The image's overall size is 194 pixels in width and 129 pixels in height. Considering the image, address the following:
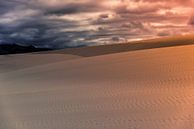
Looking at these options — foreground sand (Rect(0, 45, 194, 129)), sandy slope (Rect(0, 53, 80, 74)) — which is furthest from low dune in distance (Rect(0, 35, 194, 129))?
sandy slope (Rect(0, 53, 80, 74))

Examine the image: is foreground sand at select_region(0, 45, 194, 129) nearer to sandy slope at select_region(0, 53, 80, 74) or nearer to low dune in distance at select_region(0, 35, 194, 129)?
low dune in distance at select_region(0, 35, 194, 129)

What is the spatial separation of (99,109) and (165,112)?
4.15ft

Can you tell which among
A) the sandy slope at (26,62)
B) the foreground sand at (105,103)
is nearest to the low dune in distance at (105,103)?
the foreground sand at (105,103)

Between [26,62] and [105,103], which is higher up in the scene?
[26,62]

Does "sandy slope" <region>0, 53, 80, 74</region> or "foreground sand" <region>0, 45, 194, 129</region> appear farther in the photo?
"sandy slope" <region>0, 53, 80, 74</region>

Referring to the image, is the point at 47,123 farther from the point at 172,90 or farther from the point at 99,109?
the point at 172,90

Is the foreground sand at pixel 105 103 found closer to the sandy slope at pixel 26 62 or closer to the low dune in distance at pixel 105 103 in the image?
the low dune in distance at pixel 105 103

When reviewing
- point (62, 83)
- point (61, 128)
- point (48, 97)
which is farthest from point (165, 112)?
point (62, 83)

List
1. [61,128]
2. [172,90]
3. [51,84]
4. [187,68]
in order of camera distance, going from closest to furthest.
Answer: [61,128]
[172,90]
[51,84]
[187,68]

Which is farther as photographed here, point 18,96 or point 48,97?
point 18,96

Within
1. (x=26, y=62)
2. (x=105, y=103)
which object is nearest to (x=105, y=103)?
(x=105, y=103)

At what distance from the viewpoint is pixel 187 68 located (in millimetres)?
11938

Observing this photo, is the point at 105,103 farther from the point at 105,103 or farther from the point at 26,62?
the point at 26,62

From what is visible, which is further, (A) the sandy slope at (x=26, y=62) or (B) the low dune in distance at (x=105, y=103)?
(A) the sandy slope at (x=26, y=62)
